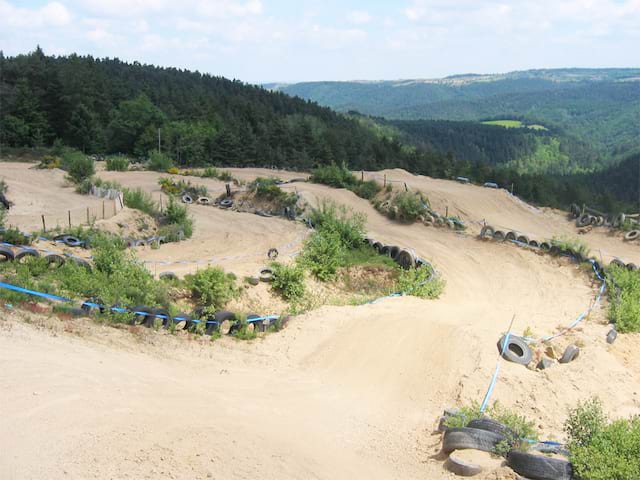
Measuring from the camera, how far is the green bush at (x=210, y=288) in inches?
539

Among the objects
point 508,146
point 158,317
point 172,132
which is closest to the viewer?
point 158,317

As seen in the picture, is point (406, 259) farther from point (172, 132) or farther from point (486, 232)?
point (172, 132)

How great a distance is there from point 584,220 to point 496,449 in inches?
744

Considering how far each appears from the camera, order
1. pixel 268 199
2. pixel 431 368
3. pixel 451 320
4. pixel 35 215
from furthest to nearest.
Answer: pixel 268 199 < pixel 35 215 < pixel 451 320 < pixel 431 368

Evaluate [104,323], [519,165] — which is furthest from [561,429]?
[519,165]

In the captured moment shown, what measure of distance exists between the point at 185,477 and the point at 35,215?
1835 cm

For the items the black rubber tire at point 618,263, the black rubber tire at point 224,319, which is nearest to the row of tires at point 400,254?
the black rubber tire at point 618,263

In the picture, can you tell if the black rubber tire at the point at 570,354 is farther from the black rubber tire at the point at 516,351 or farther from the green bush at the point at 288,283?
the green bush at the point at 288,283

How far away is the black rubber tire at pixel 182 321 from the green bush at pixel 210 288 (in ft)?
5.73

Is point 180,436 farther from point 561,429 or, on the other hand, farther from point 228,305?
point 228,305

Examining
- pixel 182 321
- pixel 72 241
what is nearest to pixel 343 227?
pixel 72 241

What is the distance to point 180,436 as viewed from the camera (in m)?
7.05

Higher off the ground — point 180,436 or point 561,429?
point 180,436

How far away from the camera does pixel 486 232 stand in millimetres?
21094
